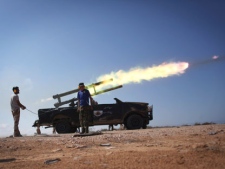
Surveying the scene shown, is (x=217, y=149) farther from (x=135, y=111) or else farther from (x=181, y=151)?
(x=135, y=111)

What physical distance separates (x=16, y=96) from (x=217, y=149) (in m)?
9.03

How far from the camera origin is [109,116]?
15750 millimetres

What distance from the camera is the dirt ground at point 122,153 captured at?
614 centimetres

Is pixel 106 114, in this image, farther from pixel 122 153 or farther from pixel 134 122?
pixel 122 153

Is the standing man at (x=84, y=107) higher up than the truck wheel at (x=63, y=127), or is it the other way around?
the standing man at (x=84, y=107)

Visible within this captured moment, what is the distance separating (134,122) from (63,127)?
3.73 meters

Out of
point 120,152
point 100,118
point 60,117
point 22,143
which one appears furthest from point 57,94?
point 120,152

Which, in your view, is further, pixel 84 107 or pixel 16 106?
pixel 16 106

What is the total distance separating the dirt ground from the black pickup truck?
617 cm

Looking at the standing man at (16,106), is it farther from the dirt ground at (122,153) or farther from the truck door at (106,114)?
the truck door at (106,114)

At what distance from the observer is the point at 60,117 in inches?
630

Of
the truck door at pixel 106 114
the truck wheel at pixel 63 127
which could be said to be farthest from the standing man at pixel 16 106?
the truck door at pixel 106 114

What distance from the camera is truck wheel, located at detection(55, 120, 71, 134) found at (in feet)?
52.0

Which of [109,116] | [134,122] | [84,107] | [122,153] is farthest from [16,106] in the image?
[122,153]
